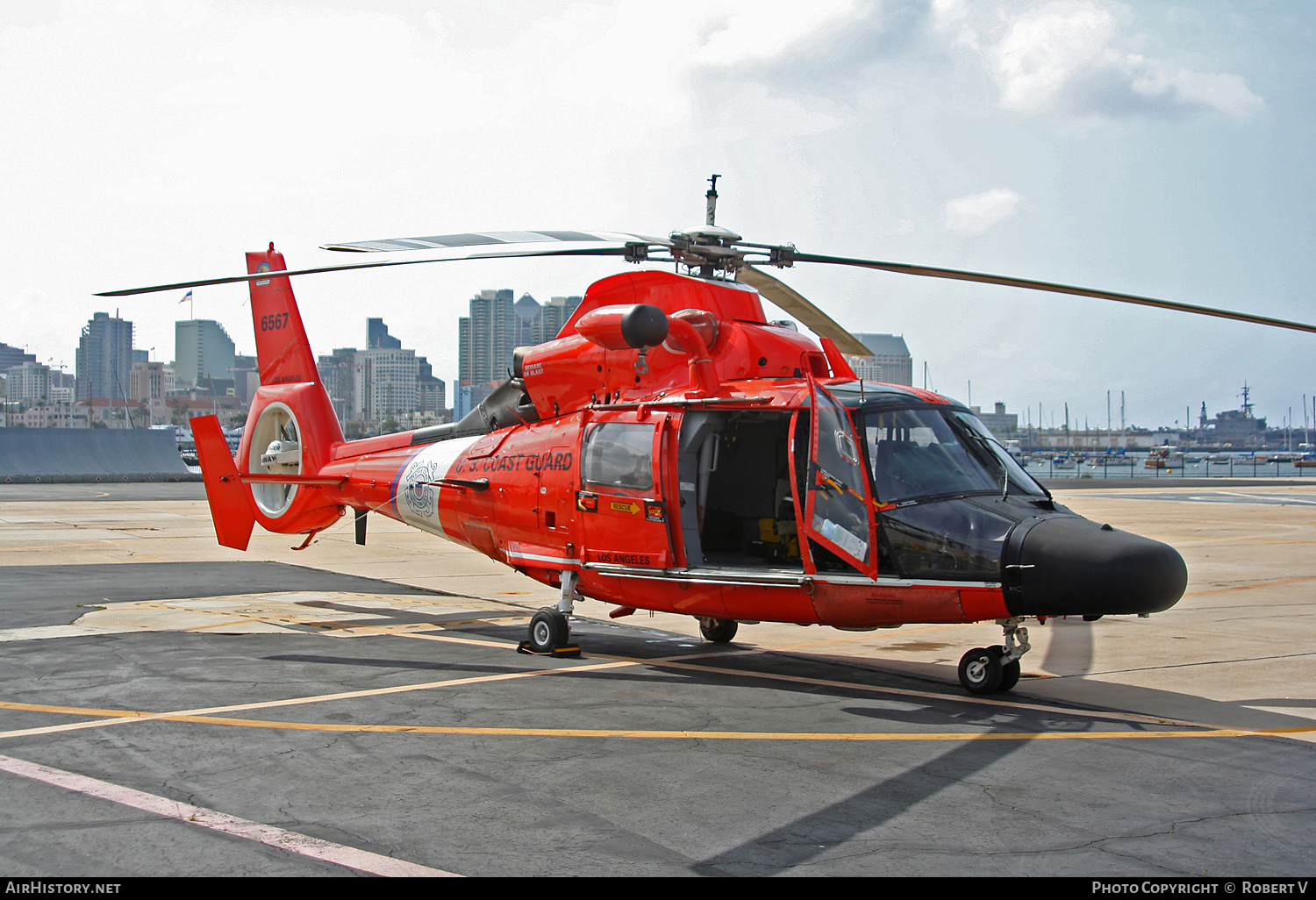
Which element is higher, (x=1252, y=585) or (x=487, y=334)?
(x=487, y=334)

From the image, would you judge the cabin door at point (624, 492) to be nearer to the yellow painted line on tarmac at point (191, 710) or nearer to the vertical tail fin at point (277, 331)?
the yellow painted line on tarmac at point (191, 710)

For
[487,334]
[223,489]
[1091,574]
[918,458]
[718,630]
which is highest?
[487,334]

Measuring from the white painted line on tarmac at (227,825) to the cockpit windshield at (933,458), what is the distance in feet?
16.3

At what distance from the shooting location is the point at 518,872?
4.72m

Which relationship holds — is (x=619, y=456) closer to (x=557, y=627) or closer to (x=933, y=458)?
(x=557, y=627)

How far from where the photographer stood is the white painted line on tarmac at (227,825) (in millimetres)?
4762

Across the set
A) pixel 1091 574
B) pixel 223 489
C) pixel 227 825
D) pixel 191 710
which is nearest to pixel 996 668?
pixel 1091 574

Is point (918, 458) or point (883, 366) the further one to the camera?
point (883, 366)

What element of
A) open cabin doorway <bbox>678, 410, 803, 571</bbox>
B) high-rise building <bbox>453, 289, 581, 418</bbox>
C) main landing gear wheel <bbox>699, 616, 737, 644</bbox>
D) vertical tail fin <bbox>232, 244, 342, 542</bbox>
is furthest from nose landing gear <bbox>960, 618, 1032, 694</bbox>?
high-rise building <bbox>453, 289, 581, 418</bbox>

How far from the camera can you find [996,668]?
8594mm

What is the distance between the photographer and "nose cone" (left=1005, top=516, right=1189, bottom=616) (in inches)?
286

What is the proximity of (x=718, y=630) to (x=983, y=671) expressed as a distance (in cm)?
357

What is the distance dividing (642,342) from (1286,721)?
236 inches

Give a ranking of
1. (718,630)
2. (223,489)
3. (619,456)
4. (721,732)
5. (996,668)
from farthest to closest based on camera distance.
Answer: (223,489), (718,630), (619,456), (996,668), (721,732)
